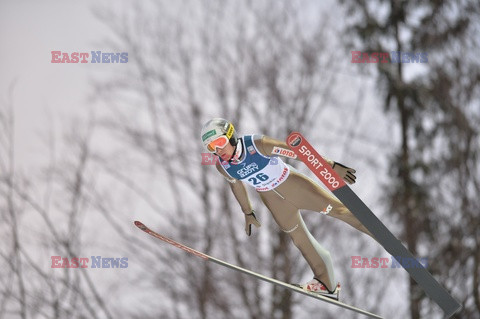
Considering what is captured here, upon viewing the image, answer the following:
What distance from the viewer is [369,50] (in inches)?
496

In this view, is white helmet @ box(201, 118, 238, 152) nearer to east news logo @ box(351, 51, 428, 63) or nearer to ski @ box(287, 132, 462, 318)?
ski @ box(287, 132, 462, 318)

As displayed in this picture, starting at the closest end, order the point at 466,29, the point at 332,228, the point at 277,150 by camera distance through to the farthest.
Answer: the point at 277,150
the point at 332,228
the point at 466,29

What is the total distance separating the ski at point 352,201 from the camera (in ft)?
12.7

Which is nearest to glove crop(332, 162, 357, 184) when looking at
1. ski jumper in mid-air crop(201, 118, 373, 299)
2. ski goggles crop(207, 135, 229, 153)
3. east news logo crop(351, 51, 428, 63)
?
ski jumper in mid-air crop(201, 118, 373, 299)

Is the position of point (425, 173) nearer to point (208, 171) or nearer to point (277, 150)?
point (208, 171)

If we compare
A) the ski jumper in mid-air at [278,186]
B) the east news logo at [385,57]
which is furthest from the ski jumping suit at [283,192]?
the east news logo at [385,57]

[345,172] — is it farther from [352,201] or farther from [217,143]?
[217,143]

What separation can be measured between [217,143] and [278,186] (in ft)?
1.58

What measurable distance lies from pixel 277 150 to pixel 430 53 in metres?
9.31

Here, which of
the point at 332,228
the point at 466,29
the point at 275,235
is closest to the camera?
the point at 275,235

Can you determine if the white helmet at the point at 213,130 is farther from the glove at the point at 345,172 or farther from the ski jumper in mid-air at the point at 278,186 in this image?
the glove at the point at 345,172

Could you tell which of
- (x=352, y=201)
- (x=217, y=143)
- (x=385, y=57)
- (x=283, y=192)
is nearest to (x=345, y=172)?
(x=352, y=201)

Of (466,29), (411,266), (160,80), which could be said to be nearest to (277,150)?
(411,266)

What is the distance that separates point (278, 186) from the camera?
411 centimetres
